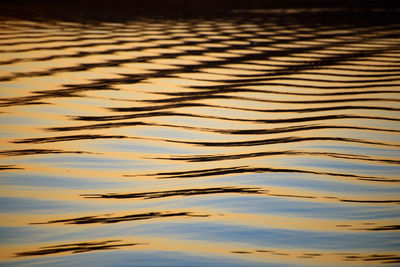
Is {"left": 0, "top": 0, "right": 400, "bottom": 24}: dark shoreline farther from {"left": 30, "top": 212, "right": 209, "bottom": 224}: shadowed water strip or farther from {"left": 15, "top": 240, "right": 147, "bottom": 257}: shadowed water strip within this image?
{"left": 15, "top": 240, "right": 147, "bottom": 257}: shadowed water strip

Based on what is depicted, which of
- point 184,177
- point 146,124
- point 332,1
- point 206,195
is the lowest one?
point 206,195

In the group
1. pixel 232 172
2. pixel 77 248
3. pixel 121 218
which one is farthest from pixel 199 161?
pixel 77 248

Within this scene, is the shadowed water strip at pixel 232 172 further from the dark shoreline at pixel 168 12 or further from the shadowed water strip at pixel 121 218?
the dark shoreline at pixel 168 12

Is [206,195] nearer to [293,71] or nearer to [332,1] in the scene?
[293,71]

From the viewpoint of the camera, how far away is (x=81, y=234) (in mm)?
1716

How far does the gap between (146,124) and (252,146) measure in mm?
653

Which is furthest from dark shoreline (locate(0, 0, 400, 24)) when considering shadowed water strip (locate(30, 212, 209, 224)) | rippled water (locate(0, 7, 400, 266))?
shadowed water strip (locate(30, 212, 209, 224))

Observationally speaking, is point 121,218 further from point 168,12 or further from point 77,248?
point 168,12

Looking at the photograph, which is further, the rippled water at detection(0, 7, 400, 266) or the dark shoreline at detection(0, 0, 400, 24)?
the dark shoreline at detection(0, 0, 400, 24)

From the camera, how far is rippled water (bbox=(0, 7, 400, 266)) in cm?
165

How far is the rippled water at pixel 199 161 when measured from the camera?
65.1 inches

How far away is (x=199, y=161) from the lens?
98.6 inches

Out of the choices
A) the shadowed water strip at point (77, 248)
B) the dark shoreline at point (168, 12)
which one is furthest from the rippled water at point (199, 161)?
the dark shoreline at point (168, 12)

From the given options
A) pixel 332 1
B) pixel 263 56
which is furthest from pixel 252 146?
pixel 332 1
